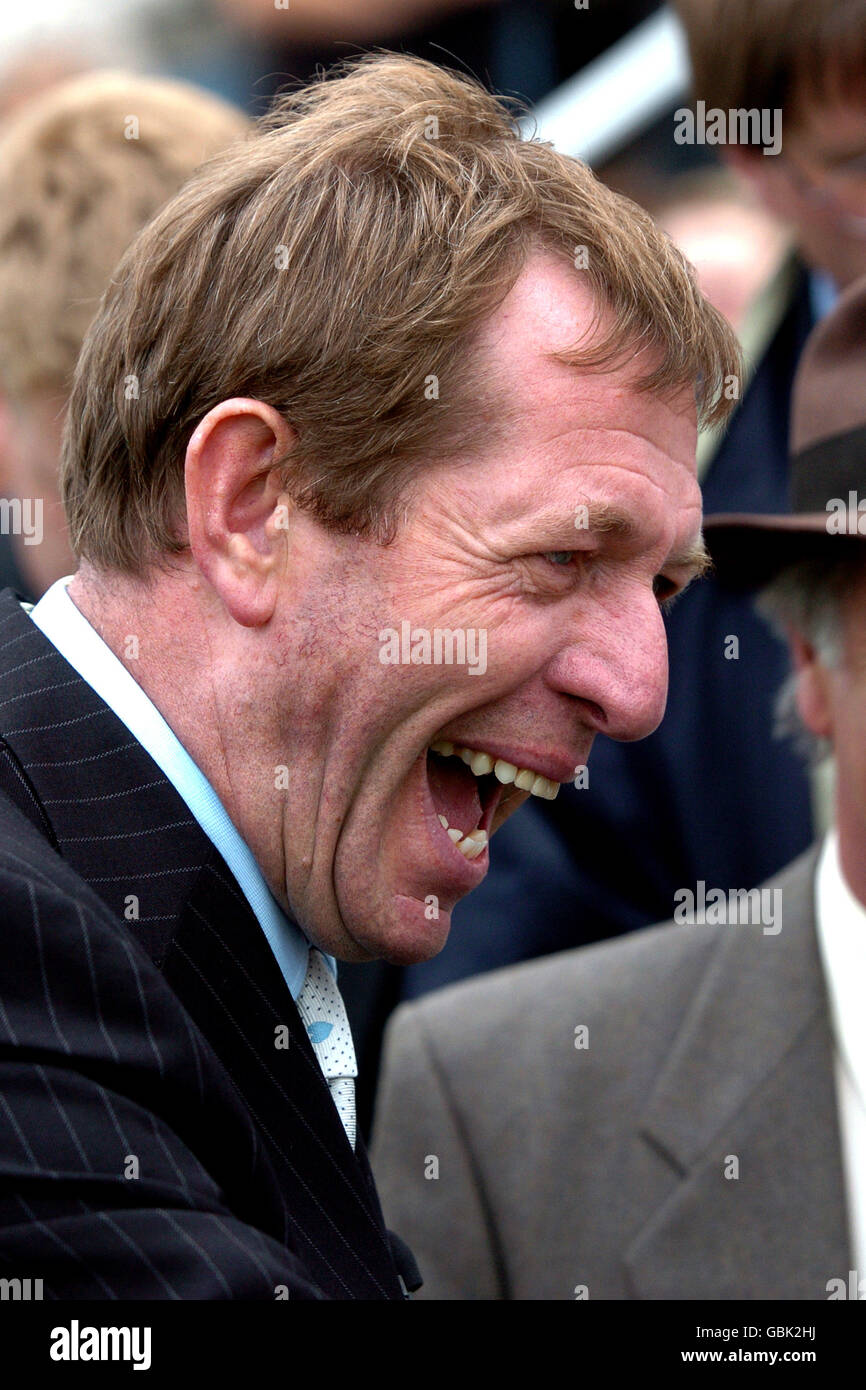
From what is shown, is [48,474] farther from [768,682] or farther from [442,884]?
[442,884]

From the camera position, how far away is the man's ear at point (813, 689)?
291cm

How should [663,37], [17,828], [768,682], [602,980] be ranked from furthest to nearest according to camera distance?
[663,37] → [768,682] → [602,980] → [17,828]

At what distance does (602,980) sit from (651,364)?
1612mm

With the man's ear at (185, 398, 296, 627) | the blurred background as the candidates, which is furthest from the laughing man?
the blurred background

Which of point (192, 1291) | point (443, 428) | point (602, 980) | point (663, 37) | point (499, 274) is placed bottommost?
point (192, 1291)

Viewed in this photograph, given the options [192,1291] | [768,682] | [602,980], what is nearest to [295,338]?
[192,1291]

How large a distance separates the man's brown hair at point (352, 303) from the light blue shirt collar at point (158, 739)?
10cm

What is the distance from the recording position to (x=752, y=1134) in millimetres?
2809

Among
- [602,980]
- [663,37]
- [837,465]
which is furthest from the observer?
[663,37]

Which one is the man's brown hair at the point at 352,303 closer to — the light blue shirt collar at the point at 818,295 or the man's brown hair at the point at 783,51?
the man's brown hair at the point at 783,51

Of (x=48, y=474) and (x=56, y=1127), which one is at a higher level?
Answer: (x=48, y=474)

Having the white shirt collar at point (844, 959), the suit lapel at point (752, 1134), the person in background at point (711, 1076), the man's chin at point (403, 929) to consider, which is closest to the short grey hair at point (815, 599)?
the person in background at point (711, 1076)

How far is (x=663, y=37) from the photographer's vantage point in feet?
15.9

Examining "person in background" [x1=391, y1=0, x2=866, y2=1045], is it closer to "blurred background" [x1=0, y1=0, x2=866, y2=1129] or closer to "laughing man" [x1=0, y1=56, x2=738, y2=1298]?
"blurred background" [x1=0, y1=0, x2=866, y2=1129]
